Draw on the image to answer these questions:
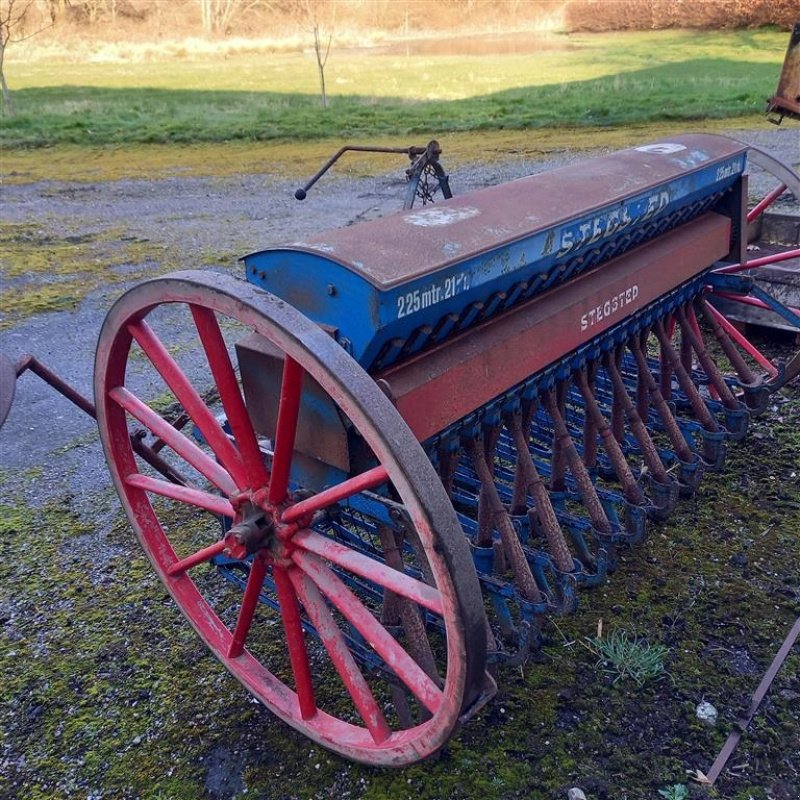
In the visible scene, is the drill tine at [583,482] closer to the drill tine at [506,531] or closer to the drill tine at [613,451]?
the drill tine at [613,451]

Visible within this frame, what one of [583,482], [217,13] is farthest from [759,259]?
[217,13]

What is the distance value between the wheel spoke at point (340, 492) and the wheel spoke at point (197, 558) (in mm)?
201

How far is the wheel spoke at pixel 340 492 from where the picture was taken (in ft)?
5.31

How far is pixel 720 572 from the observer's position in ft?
9.45

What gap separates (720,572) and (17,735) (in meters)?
2.44

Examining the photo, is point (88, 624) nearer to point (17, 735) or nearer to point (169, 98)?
point (17, 735)

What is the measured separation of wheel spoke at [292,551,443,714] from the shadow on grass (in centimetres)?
1090

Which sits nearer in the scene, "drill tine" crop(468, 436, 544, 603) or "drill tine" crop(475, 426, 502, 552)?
"drill tine" crop(468, 436, 544, 603)

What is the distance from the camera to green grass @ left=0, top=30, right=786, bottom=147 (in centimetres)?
1239

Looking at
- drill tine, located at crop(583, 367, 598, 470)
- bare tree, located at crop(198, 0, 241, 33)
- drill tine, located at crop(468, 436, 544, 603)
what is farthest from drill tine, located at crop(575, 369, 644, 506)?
bare tree, located at crop(198, 0, 241, 33)

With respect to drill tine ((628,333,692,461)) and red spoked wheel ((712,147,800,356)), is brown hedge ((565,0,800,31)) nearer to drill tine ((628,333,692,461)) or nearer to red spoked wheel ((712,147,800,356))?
red spoked wheel ((712,147,800,356))

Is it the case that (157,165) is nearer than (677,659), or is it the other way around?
(677,659)

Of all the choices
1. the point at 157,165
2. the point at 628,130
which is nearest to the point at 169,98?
the point at 157,165

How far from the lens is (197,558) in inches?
86.9
